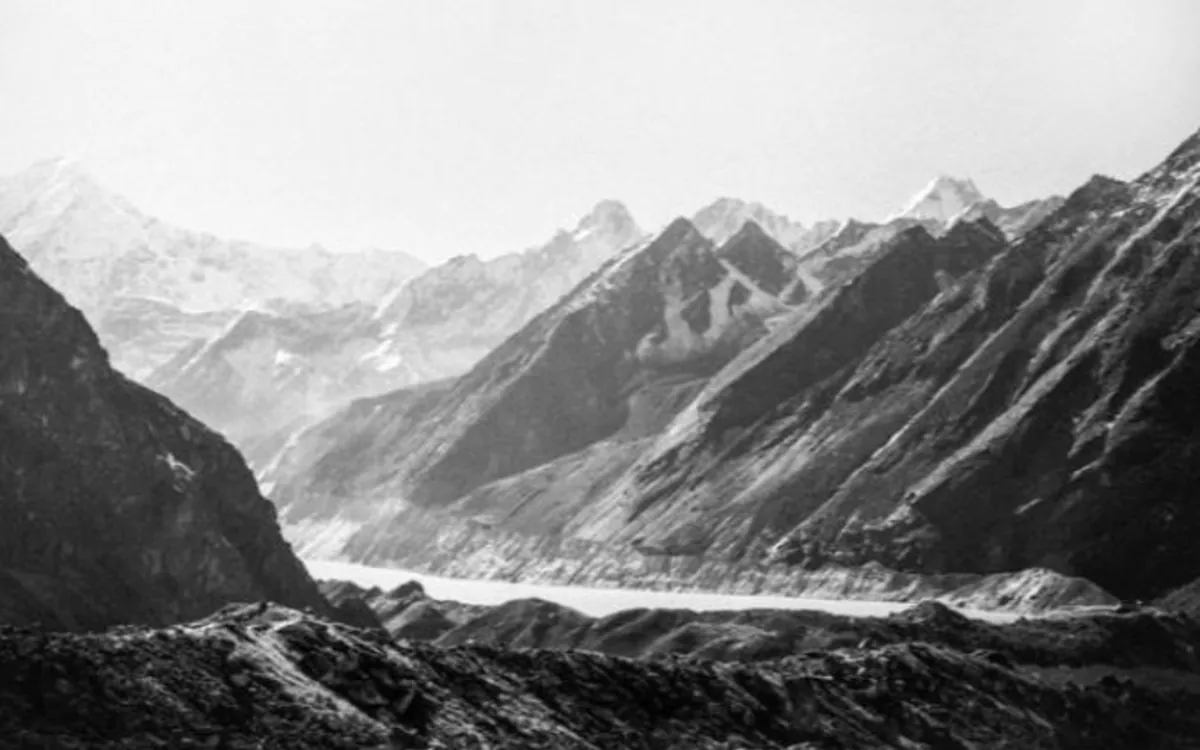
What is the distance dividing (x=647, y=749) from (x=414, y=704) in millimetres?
16613

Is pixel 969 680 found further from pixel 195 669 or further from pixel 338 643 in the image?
pixel 195 669

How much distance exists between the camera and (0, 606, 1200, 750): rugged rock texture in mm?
99000

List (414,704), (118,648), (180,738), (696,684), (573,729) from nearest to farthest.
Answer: (180,738) < (118,648) < (414,704) < (573,729) < (696,684)

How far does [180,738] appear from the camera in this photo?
97.5 meters

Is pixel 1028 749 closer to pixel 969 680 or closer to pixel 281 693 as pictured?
pixel 969 680

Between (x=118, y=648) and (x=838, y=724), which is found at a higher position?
(x=118, y=648)

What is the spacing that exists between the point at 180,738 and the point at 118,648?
8.95 metres

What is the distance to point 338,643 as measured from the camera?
Answer: 11600cm

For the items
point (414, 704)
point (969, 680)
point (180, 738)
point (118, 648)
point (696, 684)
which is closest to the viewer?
point (180, 738)

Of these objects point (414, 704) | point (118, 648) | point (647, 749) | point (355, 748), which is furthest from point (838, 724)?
point (118, 648)

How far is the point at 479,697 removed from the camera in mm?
118625

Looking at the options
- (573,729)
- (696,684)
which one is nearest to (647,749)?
(573,729)

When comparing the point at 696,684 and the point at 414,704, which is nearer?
the point at 414,704

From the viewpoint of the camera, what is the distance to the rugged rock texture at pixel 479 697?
325 feet
